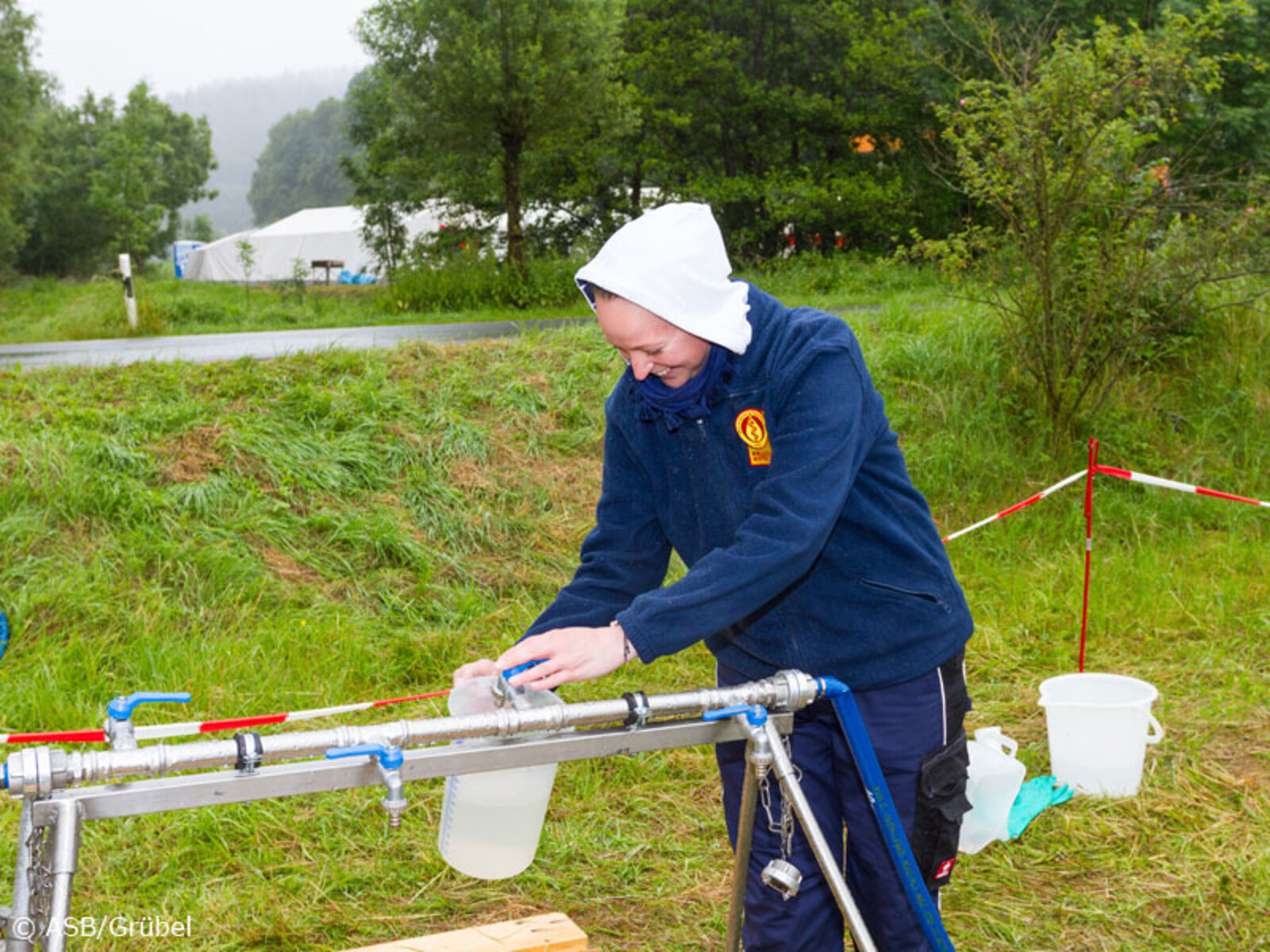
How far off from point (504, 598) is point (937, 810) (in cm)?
390

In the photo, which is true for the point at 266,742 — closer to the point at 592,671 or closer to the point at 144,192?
the point at 592,671

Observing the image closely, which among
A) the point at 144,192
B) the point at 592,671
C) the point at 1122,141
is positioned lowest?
the point at 592,671

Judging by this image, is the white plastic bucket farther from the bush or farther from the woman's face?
the bush

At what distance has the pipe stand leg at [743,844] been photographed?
2.09 meters

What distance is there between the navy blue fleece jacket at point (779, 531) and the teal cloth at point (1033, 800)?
5.62 ft

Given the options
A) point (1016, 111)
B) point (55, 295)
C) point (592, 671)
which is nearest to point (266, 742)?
point (592, 671)

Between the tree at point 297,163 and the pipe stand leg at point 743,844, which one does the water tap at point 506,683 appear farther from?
the tree at point 297,163

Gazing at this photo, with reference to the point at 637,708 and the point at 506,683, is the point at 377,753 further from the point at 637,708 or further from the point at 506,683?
the point at 637,708

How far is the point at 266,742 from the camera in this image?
163cm

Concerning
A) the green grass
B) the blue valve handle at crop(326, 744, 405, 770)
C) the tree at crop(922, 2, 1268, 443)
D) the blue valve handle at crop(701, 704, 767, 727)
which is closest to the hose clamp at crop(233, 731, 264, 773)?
the blue valve handle at crop(326, 744, 405, 770)

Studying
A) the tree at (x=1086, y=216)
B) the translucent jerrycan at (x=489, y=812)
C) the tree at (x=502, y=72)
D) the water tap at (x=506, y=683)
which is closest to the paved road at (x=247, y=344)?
the tree at (x=1086, y=216)

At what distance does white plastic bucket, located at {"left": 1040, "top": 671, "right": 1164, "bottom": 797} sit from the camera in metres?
3.89

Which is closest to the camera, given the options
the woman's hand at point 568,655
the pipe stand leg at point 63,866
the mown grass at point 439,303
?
the pipe stand leg at point 63,866

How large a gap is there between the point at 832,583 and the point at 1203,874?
2119 mm
